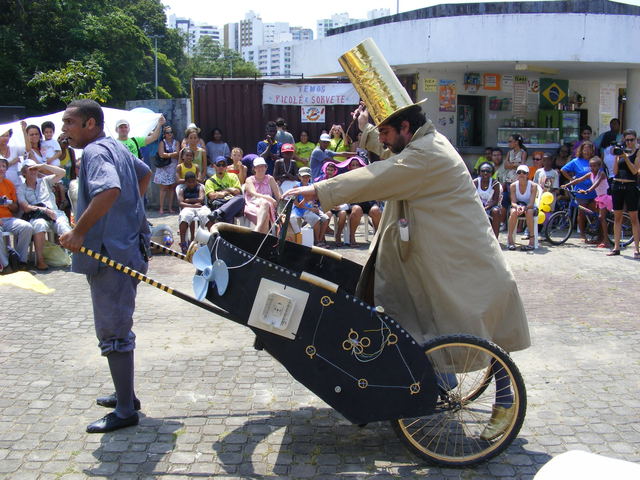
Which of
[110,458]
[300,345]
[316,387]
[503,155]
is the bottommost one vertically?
[110,458]

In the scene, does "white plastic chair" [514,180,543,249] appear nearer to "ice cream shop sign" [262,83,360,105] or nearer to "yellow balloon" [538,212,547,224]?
"yellow balloon" [538,212,547,224]

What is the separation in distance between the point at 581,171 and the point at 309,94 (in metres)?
6.12

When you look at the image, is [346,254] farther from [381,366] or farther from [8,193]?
[381,366]

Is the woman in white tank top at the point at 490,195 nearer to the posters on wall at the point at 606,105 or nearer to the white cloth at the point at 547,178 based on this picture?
the white cloth at the point at 547,178

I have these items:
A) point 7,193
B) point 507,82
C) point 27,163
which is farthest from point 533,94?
point 7,193

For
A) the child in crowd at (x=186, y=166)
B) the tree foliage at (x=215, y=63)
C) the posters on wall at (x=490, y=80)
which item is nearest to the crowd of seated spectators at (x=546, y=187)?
the posters on wall at (x=490, y=80)

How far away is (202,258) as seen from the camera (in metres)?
3.98

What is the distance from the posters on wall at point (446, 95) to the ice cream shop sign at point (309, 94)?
234 cm

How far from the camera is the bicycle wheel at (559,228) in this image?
39.3ft

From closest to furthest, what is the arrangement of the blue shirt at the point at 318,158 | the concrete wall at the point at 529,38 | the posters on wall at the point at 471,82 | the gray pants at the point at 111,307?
1. the gray pants at the point at 111,307
2. the blue shirt at the point at 318,158
3. the concrete wall at the point at 529,38
4. the posters on wall at the point at 471,82

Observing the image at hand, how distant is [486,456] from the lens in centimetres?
390

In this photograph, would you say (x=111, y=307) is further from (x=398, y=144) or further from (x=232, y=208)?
(x=232, y=208)

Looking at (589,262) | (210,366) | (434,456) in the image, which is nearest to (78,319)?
(210,366)

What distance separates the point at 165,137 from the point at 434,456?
11.7m
